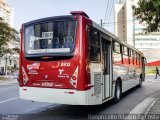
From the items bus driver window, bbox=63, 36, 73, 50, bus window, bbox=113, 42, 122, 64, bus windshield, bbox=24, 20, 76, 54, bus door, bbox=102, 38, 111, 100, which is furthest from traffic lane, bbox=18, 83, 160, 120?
bus driver window, bbox=63, 36, 73, 50

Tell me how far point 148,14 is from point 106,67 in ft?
12.9

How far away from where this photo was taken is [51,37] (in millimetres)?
9164

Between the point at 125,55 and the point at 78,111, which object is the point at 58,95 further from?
the point at 125,55

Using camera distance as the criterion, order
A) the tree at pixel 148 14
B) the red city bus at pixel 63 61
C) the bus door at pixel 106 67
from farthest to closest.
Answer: the tree at pixel 148 14, the bus door at pixel 106 67, the red city bus at pixel 63 61

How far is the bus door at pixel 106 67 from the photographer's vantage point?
10.3 meters

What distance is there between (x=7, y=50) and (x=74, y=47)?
41945mm

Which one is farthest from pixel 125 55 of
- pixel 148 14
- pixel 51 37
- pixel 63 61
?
pixel 63 61

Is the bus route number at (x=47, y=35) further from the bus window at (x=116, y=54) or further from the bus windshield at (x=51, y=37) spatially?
the bus window at (x=116, y=54)

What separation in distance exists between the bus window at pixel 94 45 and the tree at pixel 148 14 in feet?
11.2

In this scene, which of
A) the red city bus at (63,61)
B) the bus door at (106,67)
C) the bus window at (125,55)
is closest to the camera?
the red city bus at (63,61)

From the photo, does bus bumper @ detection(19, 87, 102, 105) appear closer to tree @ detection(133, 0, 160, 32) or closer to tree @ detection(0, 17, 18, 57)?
tree @ detection(133, 0, 160, 32)

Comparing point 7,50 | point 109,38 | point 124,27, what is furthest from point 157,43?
point 109,38

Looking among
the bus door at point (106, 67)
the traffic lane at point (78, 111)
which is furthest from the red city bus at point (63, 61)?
the traffic lane at point (78, 111)

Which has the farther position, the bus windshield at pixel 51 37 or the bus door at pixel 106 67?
the bus door at pixel 106 67
